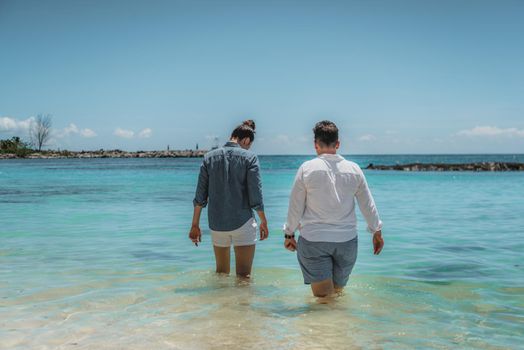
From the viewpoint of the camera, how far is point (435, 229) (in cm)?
1325

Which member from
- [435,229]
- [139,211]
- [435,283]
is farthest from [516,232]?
[139,211]

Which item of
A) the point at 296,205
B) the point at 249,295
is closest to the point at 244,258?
the point at 249,295

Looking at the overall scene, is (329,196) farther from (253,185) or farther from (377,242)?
(253,185)

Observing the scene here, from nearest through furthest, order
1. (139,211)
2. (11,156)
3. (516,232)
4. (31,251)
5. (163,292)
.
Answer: (163,292) < (31,251) < (516,232) < (139,211) < (11,156)

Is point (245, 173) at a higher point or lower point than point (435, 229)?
higher

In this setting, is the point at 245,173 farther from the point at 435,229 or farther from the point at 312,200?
the point at 435,229

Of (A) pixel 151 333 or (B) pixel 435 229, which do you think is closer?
(A) pixel 151 333

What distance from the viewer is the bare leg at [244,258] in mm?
6180

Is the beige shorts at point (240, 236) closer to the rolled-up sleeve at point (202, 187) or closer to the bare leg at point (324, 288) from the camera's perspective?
the rolled-up sleeve at point (202, 187)

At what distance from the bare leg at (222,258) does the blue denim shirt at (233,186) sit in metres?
0.38

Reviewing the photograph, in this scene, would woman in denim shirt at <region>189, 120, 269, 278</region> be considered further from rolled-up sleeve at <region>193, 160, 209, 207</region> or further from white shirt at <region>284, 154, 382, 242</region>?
white shirt at <region>284, 154, 382, 242</region>

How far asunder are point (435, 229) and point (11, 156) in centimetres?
13185

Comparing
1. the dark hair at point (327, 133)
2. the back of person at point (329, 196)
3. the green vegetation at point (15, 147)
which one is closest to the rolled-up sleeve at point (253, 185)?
the back of person at point (329, 196)

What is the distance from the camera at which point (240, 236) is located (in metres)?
6.09
